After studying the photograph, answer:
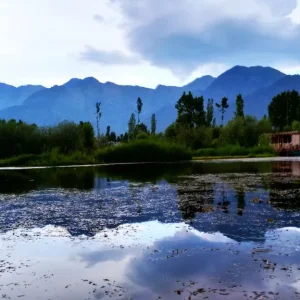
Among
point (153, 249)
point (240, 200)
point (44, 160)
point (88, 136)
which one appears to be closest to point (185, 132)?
point (88, 136)

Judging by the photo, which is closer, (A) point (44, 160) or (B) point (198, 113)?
(A) point (44, 160)

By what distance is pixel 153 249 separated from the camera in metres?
10.5

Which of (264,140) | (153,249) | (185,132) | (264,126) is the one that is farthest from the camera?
(264,126)

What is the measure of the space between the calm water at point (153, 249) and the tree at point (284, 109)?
325 feet

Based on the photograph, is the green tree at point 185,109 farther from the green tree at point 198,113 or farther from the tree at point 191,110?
the green tree at point 198,113

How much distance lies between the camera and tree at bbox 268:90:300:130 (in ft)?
374

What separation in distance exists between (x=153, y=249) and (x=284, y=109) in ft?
361

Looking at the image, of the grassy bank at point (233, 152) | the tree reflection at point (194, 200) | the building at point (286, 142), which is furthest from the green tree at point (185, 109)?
the tree reflection at point (194, 200)

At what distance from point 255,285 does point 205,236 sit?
4059mm

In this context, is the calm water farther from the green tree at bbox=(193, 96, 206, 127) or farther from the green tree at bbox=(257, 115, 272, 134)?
the green tree at bbox=(193, 96, 206, 127)

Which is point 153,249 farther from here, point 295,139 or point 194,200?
point 295,139

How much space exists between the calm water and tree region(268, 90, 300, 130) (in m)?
99.2

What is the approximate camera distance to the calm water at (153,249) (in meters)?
7.69

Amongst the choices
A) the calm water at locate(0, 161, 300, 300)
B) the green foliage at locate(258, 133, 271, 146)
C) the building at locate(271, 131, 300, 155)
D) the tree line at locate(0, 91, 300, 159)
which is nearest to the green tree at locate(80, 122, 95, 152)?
the tree line at locate(0, 91, 300, 159)
